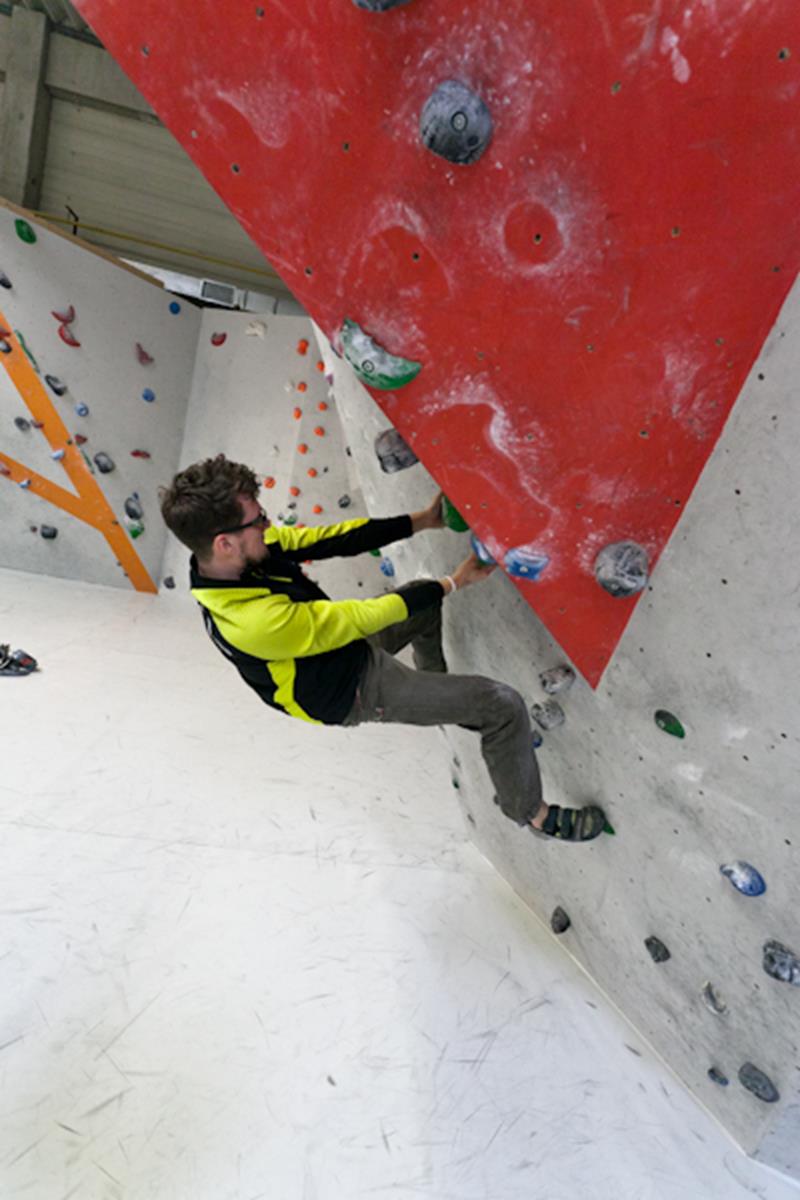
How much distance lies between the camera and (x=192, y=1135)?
145 cm

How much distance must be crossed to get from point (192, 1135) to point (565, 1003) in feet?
3.41

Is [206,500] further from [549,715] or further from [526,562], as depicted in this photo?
[549,715]

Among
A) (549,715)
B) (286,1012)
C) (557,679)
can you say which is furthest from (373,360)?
(286,1012)

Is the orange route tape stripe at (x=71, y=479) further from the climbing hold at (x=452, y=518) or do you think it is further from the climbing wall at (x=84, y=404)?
the climbing hold at (x=452, y=518)

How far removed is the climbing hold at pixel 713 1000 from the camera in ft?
4.92

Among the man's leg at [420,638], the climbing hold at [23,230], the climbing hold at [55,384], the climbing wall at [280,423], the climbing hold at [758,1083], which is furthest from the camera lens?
the climbing wall at [280,423]

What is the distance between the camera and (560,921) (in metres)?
2.09

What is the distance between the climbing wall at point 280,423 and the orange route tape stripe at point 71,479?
1.67 ft

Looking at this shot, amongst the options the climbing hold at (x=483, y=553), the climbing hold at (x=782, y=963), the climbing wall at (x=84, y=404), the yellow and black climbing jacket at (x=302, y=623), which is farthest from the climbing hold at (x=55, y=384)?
the climbing hold at (x=782, y=963)

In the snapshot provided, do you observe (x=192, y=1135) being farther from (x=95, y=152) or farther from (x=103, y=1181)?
(x=95, y=152)

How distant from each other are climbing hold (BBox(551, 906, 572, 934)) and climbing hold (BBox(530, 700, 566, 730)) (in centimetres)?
78

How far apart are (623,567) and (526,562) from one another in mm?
170

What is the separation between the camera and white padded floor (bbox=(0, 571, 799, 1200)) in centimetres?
145

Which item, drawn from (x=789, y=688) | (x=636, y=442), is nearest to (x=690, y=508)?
(x=636, y=442)
